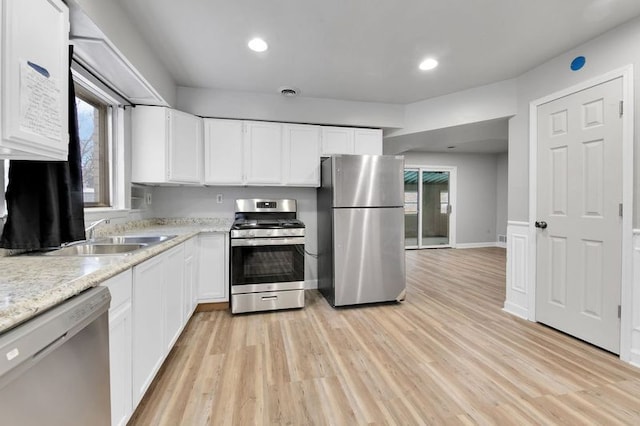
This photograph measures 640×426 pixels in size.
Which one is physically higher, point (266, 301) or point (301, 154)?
point (301, 154)

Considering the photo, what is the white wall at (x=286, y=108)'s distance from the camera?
3107 millimetres

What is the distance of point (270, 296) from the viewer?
2.87m

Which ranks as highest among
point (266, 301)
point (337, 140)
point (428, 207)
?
point (337, 140)

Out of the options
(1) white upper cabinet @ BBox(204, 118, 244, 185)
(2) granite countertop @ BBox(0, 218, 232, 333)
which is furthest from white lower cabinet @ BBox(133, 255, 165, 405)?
(1) white upper cabinet @ BBox(204, 118, 244, 185)

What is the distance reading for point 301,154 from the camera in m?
3.33

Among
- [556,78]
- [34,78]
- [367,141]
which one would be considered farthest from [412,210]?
[34,78]

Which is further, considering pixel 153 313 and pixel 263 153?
pixel 263 153

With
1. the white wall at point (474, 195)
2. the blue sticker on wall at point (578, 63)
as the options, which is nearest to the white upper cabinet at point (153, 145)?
the blue sticker on wall at point (578, 63)

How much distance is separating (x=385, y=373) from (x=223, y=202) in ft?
8.40

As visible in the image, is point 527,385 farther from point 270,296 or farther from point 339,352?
point 270,296

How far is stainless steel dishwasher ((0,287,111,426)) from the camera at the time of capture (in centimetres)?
68

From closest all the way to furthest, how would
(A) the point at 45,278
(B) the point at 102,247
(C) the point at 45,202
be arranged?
1. (A) the point at 45,278
2. (C) the point at 45,202
3. (B) the point at 102,247

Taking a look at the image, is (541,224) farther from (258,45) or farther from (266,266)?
(258,45)

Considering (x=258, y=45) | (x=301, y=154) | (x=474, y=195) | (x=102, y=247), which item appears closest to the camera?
(x=102, y=247)
